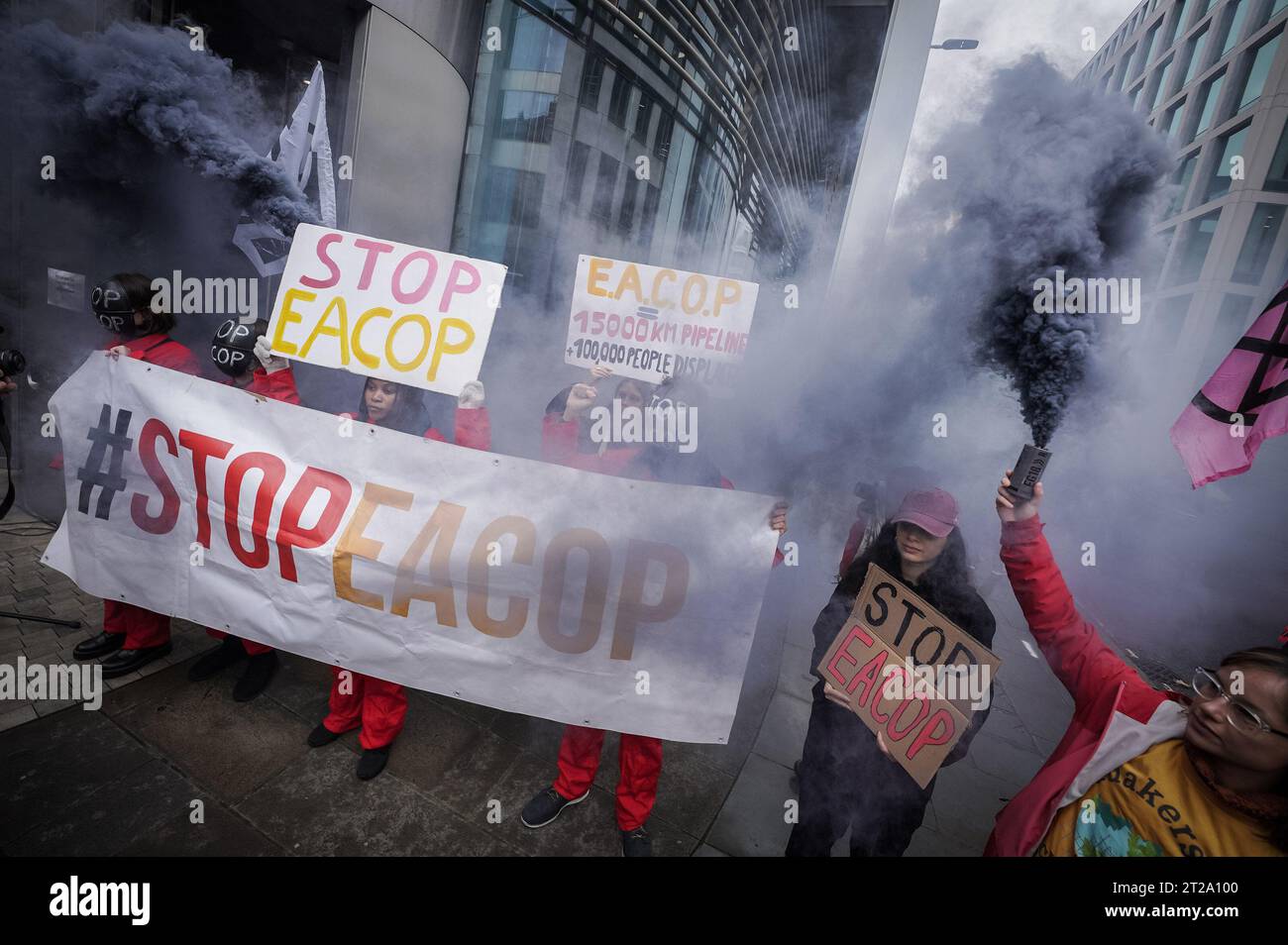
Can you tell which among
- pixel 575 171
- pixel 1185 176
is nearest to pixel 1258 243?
pixel 1185 176

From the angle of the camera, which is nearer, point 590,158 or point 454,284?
point 454,284

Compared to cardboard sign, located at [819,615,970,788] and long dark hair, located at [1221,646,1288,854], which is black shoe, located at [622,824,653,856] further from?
long dark hair, located at [1221,646,1288,854]

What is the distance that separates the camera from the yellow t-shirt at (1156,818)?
128 cm

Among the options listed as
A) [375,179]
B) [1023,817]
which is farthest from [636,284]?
[1023,817]

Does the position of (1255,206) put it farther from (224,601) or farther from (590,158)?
(224,601)

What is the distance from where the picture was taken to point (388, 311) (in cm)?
263

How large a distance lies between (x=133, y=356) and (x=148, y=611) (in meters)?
1.36

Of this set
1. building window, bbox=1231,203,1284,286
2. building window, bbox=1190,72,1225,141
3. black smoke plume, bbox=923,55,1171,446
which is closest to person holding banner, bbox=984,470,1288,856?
black smoke plume, bbox=923,55,1171,446

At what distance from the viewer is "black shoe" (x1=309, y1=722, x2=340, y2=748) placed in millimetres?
2549

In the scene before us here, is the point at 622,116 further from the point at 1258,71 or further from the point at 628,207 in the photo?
the point at 1258,71

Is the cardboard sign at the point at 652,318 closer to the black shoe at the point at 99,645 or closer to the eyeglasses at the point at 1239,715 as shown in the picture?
the eyeglasses at the point at 1239,715

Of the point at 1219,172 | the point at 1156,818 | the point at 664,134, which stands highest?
the point at 1219,172

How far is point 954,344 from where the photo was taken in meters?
2.54
